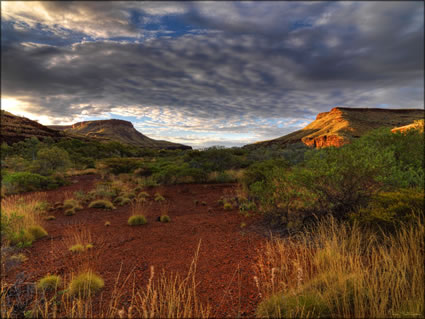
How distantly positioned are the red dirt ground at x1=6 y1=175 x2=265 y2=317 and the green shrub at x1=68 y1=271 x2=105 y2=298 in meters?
0.16

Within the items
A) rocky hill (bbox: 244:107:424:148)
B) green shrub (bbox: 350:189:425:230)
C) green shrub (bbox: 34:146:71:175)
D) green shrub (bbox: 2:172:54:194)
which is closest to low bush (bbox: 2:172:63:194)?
green shrub (bbox: 2:172:54:194)

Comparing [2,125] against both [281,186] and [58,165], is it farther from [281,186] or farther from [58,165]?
[281,186]

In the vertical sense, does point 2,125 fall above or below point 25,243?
above

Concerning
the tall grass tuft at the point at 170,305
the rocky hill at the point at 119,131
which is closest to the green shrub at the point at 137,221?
the tall grass tuft at the point at 170,305

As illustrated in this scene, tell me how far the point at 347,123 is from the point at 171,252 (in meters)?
80.9

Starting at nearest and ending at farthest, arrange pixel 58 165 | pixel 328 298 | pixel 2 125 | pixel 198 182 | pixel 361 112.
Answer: pixel 328 298 → pixel 198 182 → pixel 58 165 → pixel 2 125 → pixel 361 112

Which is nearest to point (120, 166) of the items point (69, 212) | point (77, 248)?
point (69, 212)

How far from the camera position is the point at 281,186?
24.3 ft

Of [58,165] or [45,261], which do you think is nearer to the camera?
[45,261]

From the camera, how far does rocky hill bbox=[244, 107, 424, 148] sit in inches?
2571

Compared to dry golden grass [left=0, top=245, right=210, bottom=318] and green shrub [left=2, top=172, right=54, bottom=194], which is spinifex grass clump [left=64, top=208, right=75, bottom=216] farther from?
green shrub [left=2, top=172, right=54, bottom=194]

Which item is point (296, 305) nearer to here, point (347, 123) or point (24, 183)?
point (24, 183)

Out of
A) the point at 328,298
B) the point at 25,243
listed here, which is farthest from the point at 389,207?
the point at 25,243

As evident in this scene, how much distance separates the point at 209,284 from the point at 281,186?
4.39m
